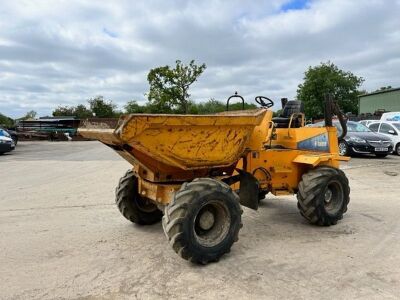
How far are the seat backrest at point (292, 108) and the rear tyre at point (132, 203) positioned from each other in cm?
250

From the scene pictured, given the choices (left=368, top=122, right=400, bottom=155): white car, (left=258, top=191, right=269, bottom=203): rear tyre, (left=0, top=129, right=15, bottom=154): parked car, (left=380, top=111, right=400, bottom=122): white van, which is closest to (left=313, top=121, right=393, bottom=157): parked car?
(left=368, top=122, right=400, bottom=155): white car

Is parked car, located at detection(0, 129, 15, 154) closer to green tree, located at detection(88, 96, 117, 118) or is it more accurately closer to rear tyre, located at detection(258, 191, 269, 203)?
rear tyre, located at detection(258, 191, 269, 203)

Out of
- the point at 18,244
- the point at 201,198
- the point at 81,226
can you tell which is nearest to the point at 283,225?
the point at 201,198

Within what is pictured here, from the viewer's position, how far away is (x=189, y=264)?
450 centimetres

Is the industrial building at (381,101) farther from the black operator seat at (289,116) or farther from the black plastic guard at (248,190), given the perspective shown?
the black plastic guard at (248,190)

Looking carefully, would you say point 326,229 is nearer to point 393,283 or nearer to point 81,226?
point 393,283

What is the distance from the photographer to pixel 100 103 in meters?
62.2

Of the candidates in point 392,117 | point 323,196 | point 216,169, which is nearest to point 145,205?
point 216,169

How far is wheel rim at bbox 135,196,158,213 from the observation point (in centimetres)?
593

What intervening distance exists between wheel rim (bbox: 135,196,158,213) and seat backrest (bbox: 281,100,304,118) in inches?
97.5

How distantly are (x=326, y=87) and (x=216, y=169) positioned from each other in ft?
189

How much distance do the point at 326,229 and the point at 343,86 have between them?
62599 millimetres

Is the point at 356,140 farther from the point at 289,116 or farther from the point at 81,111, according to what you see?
the point at 81,111

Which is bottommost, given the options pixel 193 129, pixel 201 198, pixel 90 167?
pixel 90 167
